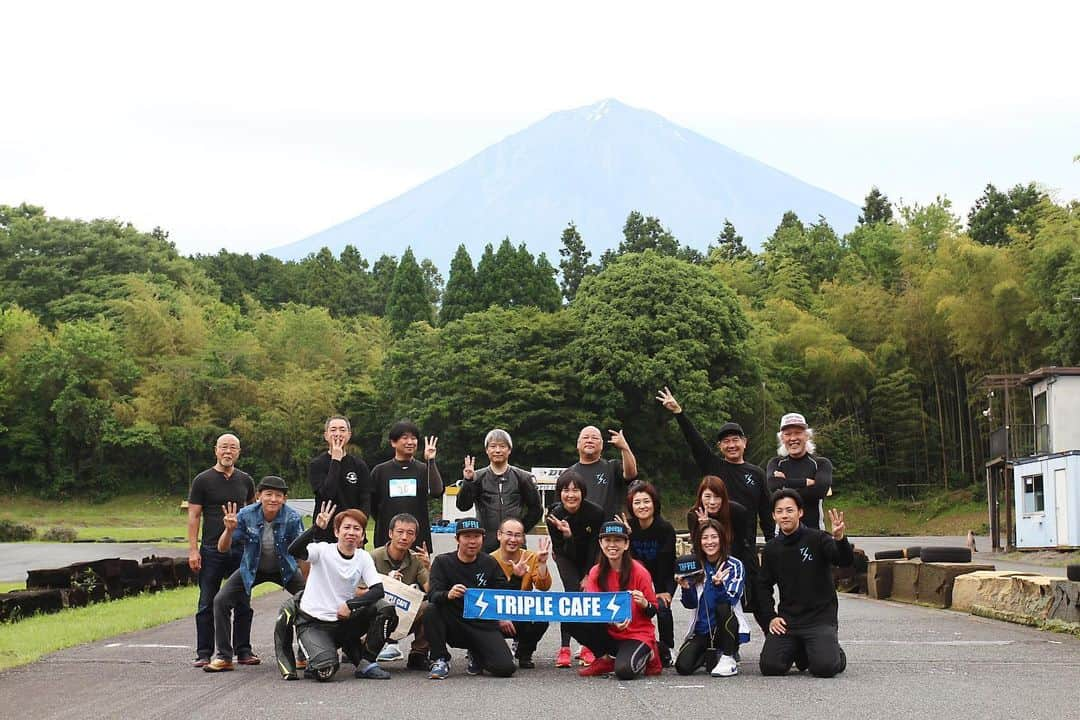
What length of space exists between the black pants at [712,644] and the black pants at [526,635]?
3.70ft

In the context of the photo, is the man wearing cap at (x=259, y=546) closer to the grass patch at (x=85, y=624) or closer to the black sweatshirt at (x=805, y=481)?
the grass patch at (x=85, y=624)

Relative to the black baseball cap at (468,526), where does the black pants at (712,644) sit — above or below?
below

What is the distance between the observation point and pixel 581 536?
10367 millimetres

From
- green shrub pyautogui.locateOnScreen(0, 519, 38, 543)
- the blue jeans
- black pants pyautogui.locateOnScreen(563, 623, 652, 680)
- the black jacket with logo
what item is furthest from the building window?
green shrub pyautogui.locateOnScreen(0, 519, 38, 543)

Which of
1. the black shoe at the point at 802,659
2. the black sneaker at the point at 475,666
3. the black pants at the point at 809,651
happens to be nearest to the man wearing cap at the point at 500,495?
the black sneaker at the point at 475,666

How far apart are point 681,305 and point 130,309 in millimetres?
31351

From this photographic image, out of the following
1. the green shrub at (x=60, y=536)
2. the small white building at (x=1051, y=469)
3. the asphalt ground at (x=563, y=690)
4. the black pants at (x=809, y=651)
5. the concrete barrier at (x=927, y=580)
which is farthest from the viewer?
the green shrub at (x=60, y=536)

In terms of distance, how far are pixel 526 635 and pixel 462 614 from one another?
630 mm

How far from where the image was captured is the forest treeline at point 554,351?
54156 mm

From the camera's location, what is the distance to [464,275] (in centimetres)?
7362

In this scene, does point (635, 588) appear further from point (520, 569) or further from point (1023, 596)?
point (1023, 596)

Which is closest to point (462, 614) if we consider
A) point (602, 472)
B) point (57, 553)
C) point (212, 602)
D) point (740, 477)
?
Result: point (602, 472)

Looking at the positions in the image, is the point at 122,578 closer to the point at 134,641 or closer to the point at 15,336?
the point at 134,641

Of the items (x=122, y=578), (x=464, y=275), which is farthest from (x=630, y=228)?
(x=122, y=578)
